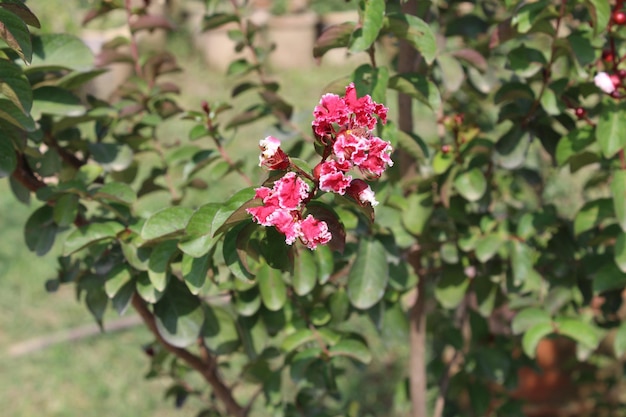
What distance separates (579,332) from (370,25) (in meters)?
0.63

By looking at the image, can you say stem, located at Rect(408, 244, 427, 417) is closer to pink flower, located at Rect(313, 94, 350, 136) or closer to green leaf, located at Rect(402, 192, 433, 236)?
green leaf, located at Rect(402, 192, 433, 236)

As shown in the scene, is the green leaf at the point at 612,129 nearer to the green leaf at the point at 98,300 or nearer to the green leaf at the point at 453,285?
the green leaf at the point at 453,285

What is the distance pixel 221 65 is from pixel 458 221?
184 inches

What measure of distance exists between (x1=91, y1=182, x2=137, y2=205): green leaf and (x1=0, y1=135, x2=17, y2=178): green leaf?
129mm

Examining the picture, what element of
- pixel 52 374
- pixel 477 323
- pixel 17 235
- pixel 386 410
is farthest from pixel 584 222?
pixel 17 235

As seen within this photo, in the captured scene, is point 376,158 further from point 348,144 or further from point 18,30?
point 18,30

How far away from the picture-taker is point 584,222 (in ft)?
4.35

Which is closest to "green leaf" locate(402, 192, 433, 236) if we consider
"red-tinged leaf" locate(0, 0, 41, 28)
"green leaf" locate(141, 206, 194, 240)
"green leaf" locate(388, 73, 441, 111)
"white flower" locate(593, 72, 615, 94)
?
"green leaf" locate(388, 73, 441, 111)

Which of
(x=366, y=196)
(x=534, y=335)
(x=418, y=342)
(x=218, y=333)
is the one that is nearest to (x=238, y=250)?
(x=366, y=196)

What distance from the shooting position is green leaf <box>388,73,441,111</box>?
117cm

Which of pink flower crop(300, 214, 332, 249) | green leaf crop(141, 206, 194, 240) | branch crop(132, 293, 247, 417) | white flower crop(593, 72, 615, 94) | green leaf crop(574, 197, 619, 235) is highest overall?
white flower crop(593, 72, 615, 94)

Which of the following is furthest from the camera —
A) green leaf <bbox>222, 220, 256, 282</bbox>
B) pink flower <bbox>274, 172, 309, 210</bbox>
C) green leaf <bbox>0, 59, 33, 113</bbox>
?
green leaf <bbox>0, 59, 33, 113</bbox>

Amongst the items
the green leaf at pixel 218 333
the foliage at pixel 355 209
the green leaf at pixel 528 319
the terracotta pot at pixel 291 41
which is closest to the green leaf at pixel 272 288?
the foliage at pixel 355 209

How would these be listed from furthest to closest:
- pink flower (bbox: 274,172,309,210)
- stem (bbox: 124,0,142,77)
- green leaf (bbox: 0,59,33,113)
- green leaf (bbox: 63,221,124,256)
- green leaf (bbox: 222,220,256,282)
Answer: stem (bbox: 124,0,142,77)
green leaf (bbox: 63,221,124,256)
green leaf (bbox: 0,59,33,113)
green leaf (bbox: 222,220,256,282)
pink flower (bbox: 274,172,309,210)
